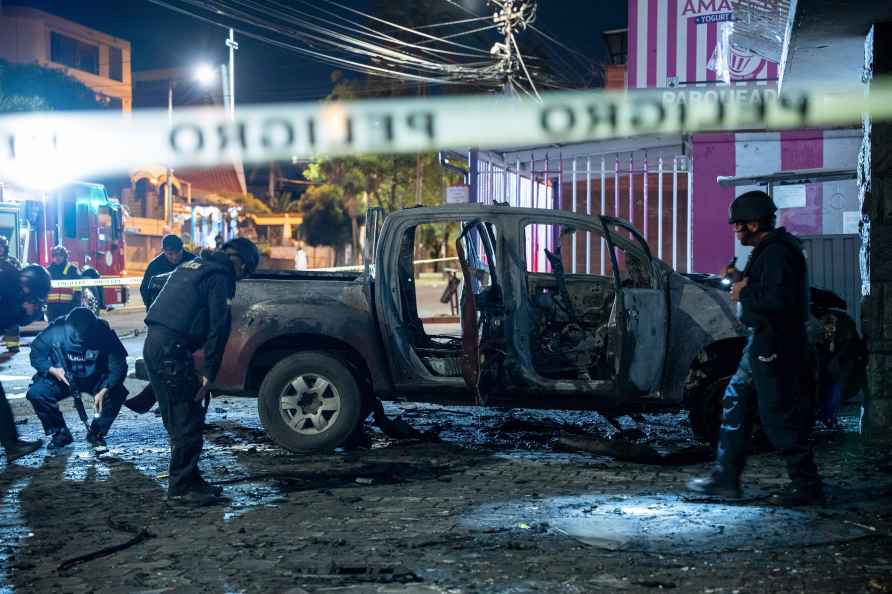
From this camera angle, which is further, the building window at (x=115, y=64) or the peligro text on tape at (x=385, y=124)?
the building window at (x=115, y=64)

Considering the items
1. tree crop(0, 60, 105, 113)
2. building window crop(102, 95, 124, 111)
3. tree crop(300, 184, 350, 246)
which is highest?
building window crop(102, 95, 124, 111)

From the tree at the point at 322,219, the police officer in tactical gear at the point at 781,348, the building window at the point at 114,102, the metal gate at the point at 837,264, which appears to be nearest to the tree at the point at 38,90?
the building window at the point at 114,102

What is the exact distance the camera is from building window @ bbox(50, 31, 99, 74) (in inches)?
1983

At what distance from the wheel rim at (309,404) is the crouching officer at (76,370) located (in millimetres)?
1450

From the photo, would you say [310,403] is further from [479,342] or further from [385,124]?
[385,124]

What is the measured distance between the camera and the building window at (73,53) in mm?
50375

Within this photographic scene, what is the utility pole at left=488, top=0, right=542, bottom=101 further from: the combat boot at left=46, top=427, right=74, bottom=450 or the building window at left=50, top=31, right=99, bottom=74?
the building window at left=50, top=31, right=99, bottom=74

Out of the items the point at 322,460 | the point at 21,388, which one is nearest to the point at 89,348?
the point at 322,460

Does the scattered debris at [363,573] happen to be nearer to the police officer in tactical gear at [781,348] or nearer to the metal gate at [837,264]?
the police officer in tactical gear at [781,348]

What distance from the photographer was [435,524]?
207 inches

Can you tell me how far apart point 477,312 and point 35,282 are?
3.40 metres

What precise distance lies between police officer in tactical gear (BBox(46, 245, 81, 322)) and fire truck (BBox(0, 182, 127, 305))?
3039 mm

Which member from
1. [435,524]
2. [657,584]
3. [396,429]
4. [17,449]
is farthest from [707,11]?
[657,584]

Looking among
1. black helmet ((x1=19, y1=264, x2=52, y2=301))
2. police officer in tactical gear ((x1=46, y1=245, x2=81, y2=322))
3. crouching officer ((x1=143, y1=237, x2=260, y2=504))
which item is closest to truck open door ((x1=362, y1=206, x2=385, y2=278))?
crouching officer ((x1=143, y1=237, x2=260, y2=504))
